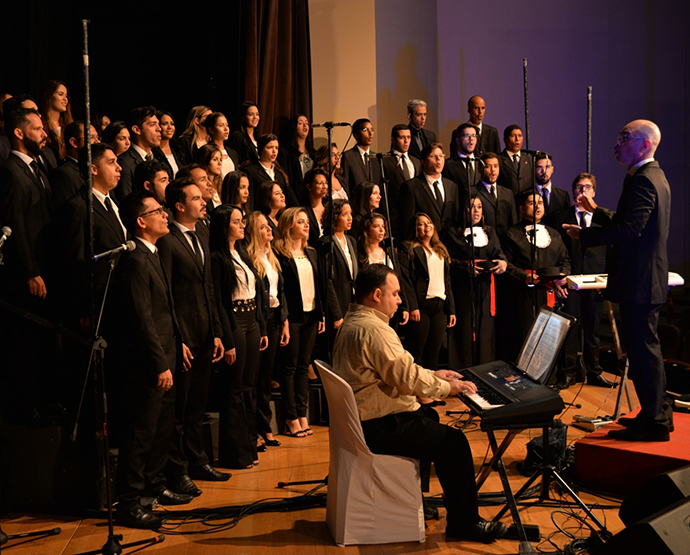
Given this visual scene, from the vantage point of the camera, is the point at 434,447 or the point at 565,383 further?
the point at 565,383

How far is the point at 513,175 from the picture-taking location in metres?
6.61

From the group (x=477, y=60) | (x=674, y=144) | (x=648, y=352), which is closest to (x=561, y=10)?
(x=477, y=60)

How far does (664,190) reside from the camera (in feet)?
12.5

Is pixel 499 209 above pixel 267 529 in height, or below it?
above

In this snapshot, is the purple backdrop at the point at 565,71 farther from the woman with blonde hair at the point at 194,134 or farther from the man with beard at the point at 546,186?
the woman with blonde hair at the point at 194,134

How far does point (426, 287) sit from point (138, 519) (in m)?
2.85

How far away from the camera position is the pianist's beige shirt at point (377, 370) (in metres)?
3.12

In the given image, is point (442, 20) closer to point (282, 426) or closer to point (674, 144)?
point (674, 144)

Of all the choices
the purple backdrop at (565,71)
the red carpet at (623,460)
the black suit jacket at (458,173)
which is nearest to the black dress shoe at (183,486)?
the red carpet at (623,460)

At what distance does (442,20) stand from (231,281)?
577 centimetres

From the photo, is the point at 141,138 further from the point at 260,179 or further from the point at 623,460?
the point at 623,460

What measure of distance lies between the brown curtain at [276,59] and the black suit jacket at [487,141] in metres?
1.78

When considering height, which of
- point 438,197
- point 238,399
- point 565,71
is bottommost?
point 238,399

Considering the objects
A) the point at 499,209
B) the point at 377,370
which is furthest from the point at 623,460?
the point at 499,209
